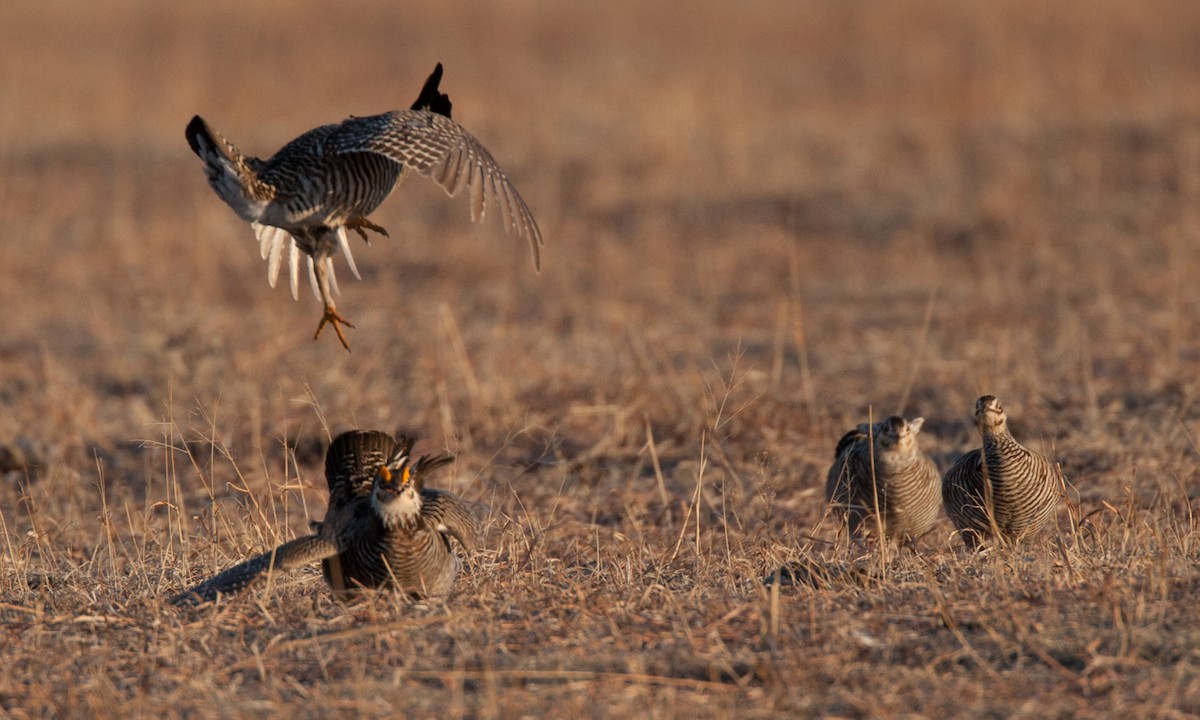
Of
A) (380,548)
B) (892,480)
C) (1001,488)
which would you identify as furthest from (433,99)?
(1001,488)

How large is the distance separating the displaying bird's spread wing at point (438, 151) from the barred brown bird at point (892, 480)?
1.20m

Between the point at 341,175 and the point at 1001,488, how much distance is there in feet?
7.07

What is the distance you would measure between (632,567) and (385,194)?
141cm

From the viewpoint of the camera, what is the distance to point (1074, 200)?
39.5 ft

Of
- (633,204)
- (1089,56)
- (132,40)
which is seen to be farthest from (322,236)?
(132,40)

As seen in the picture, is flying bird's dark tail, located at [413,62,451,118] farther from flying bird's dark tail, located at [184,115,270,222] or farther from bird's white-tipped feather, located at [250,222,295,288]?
flying bird's dark tail, located at [184,115,270,222]

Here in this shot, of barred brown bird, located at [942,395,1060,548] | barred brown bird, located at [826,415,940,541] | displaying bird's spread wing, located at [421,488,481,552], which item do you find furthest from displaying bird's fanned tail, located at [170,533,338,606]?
barred brown bird, located at [942,395,1060,548]

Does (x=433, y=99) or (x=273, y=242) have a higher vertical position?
(x=433, y=99)

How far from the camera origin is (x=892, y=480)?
15.8 feet

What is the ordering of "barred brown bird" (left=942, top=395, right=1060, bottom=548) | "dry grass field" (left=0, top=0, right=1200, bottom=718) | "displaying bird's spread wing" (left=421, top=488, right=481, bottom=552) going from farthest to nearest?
1. "barred brown bird" (left=942, top=395, right=1060, bottom=548)
2. "displaying bird's spread wing" (left=421, top=488, right=481, bottom=552)
3. "dry grass field" (left=0, top=0, right=1200, bottom=718)

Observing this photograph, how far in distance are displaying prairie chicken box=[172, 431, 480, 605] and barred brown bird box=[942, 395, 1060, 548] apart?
1.53 meters

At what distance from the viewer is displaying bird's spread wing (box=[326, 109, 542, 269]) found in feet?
14.7

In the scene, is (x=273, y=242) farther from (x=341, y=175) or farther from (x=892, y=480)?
(x=892, y=480)

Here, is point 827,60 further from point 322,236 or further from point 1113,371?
point 322,236
